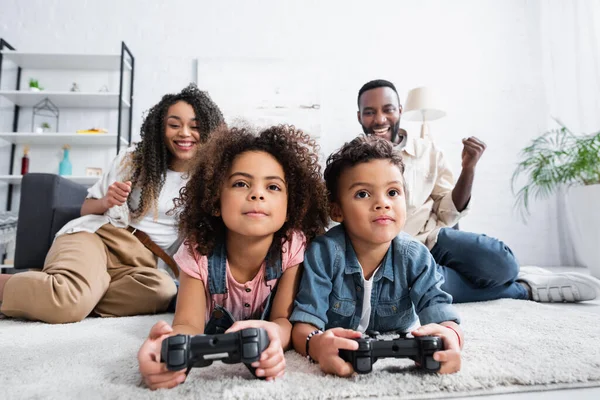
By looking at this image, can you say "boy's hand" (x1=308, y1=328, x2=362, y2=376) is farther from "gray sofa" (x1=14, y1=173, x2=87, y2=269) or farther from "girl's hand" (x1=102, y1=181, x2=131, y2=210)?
"gray sofa" (x1=14, y1=173, x2=87, y2=269)

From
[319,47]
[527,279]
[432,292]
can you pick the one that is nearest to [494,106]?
[319,47]

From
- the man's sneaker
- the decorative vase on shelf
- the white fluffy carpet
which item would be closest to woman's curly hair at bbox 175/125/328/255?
the white fluffy carpet

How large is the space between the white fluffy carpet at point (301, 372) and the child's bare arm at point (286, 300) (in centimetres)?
5

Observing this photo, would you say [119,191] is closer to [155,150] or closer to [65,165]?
[155,150]

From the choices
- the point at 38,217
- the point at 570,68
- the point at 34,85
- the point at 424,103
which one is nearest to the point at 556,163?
the point at 570,68

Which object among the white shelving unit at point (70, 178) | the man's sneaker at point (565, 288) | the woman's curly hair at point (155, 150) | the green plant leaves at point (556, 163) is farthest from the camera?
the white shelving unit at point (70, 178)

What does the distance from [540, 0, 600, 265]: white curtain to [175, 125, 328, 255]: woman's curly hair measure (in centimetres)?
273

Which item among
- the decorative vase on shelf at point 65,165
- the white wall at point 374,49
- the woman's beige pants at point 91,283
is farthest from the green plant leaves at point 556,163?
the decorative vase on shelf at point 65,165

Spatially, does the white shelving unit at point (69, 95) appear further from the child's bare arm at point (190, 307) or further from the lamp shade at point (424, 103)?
the child's bare arm at point (190, 307)

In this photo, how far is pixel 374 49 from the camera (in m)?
3.15

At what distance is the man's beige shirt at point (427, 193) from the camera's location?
4.49 ft

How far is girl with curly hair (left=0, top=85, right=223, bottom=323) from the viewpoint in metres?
1.06

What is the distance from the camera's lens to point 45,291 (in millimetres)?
1037

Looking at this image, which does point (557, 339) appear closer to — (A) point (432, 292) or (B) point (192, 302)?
(A) point (432, 292)
